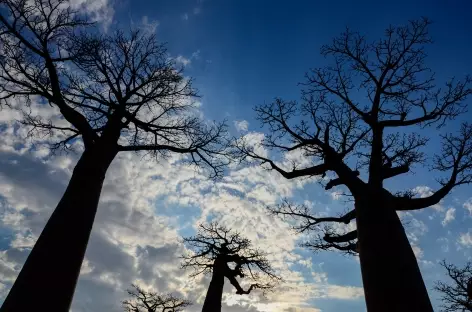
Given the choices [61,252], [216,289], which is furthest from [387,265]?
[216,289]

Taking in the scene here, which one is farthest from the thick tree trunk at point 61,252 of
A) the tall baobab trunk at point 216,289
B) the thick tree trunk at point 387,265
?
the tall baobab trunk at point 216,289

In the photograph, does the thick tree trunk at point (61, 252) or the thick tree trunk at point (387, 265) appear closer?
the thick tree trunk at point (61, 252)

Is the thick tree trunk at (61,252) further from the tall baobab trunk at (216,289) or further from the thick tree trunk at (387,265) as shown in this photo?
the tall baobab trunk at (216,289)

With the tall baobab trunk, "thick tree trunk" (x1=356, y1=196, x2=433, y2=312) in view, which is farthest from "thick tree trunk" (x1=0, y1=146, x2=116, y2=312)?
the tall baobab trunk

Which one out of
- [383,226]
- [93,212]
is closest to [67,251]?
[93,212]

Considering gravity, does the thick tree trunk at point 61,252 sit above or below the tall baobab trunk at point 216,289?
below

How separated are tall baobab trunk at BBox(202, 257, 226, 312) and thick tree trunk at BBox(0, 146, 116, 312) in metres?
7.50

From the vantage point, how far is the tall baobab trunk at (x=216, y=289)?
33.6 feet

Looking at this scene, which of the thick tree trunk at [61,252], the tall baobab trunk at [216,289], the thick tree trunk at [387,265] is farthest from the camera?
the tall baobab trunk at [216,289]

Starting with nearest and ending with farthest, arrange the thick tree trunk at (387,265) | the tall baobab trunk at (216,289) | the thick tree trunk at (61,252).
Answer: the thick tree trunk at (61,252) → the thick tree trunk at (387,265) → the tall baobab trunk at (216,289)

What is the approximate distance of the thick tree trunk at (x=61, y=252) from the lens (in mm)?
2967

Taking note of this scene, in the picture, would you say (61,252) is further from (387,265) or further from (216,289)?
(216,289)

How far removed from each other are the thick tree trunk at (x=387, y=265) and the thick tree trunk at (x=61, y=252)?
10.2 feet

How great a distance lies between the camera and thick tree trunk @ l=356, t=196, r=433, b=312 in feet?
10.1
